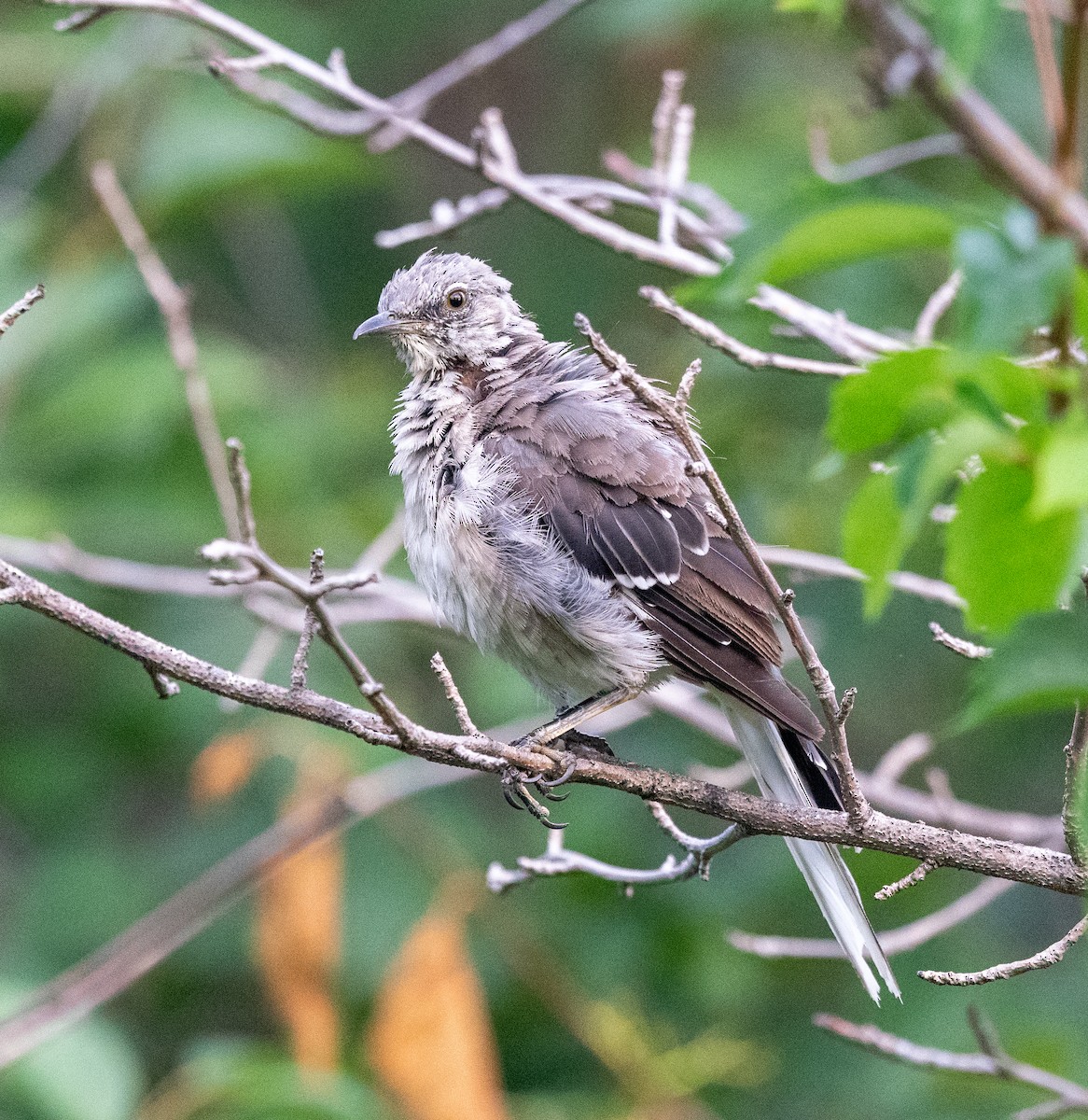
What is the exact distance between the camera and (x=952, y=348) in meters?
1.90

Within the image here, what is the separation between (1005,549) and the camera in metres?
2.10

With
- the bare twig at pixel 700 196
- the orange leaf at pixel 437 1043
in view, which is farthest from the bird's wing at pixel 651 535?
the orange leaf at pixel 437 1043

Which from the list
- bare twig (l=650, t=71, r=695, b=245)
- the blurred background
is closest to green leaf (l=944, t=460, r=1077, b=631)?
bare twig (l=650, t=71, r=695, b=245)

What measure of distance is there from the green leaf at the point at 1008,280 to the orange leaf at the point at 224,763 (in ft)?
12.6

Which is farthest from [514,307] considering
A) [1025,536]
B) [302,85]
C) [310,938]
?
[302,85]

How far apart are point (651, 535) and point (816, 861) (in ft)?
3.30

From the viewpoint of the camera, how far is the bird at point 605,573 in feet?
13.1

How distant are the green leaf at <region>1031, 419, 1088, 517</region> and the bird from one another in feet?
6.50

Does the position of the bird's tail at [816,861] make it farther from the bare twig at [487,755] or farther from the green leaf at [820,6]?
the green leaf at [820,6]

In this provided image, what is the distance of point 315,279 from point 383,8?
164cm

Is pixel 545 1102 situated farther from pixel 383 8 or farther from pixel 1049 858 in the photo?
pixel 383 8

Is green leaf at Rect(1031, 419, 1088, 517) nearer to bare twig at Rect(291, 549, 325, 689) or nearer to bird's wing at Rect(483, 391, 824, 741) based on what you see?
bare twig at Rect(291, 549, 325, 689)

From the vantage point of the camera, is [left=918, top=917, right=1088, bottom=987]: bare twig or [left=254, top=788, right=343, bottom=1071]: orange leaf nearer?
[left=918, top=917, right=1088, bottom=987]: bare twig

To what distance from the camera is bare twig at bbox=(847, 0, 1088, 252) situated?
2.63 meters
